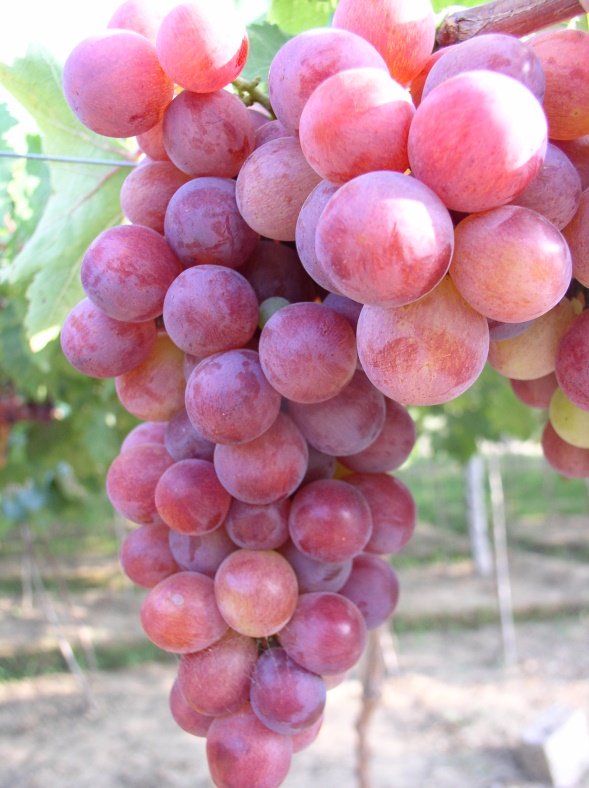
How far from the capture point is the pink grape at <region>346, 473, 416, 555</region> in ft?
2.51

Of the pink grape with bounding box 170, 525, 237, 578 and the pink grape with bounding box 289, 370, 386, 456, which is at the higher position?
the pink grape with bounding box 289, 370, 386, 456

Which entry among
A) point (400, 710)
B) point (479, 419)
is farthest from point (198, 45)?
point (400, 710)

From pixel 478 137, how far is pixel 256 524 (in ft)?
1.41

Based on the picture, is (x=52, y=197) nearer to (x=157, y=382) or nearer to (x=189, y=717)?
(x=157, y=382)

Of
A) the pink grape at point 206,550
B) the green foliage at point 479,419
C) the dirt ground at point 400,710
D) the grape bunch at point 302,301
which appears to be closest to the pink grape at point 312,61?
the grape bunch at point 302,301

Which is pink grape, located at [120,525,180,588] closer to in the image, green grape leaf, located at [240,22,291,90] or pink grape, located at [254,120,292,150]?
pink grape, located at [254,120,292,150]

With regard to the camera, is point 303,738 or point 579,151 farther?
point 303,738

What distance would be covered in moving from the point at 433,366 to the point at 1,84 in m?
0.84

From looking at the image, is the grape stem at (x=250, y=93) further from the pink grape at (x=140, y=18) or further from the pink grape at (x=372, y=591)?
the pink grape at (x=372, y=591)

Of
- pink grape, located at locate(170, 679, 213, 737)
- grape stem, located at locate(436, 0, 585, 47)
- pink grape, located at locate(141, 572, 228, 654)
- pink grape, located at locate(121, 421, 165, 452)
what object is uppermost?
grape stem, located at locate(436, 0, 585, 47)

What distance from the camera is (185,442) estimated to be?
0.70 metres

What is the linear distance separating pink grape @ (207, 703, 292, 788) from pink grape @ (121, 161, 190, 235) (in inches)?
20.4

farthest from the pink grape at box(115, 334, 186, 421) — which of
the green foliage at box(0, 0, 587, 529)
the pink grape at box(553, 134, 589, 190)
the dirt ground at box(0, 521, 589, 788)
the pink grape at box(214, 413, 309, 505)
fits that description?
the dirt ground at box(0, 521, 589, 788)

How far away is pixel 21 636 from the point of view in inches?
257
